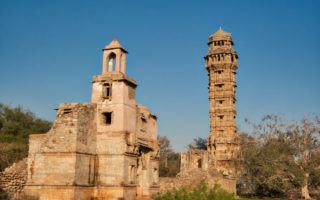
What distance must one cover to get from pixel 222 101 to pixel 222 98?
0.36 m

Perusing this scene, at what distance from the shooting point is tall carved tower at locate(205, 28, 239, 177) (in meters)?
41.0

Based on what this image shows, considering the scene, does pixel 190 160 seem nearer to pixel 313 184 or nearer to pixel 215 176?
pixel 215 176

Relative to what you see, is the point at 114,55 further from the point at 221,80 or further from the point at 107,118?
the point at 221,80

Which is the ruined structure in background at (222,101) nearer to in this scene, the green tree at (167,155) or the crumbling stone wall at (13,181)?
the green tree at (167,155)

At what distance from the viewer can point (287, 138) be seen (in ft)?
112

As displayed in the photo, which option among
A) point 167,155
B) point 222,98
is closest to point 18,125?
point 222,98

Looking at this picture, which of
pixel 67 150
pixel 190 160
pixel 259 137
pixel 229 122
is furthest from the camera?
pixel 229 122

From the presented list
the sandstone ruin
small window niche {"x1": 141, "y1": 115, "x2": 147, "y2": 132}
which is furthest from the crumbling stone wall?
small window niche {"x1": 141, "y1": 115, "x2": 147, "y2": 132}

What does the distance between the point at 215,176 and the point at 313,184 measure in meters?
11.5

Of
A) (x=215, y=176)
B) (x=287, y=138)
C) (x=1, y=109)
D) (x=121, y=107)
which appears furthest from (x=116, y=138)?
(x=1, y=109)

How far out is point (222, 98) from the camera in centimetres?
4288

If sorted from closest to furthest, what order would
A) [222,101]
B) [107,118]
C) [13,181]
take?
[13,181] < [107,118] < [222,101]

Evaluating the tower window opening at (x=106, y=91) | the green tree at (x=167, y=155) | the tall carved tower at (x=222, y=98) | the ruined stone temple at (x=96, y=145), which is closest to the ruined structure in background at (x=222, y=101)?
the tall carved tower at (x=222, y=98)

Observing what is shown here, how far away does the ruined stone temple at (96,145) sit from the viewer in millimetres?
16859
